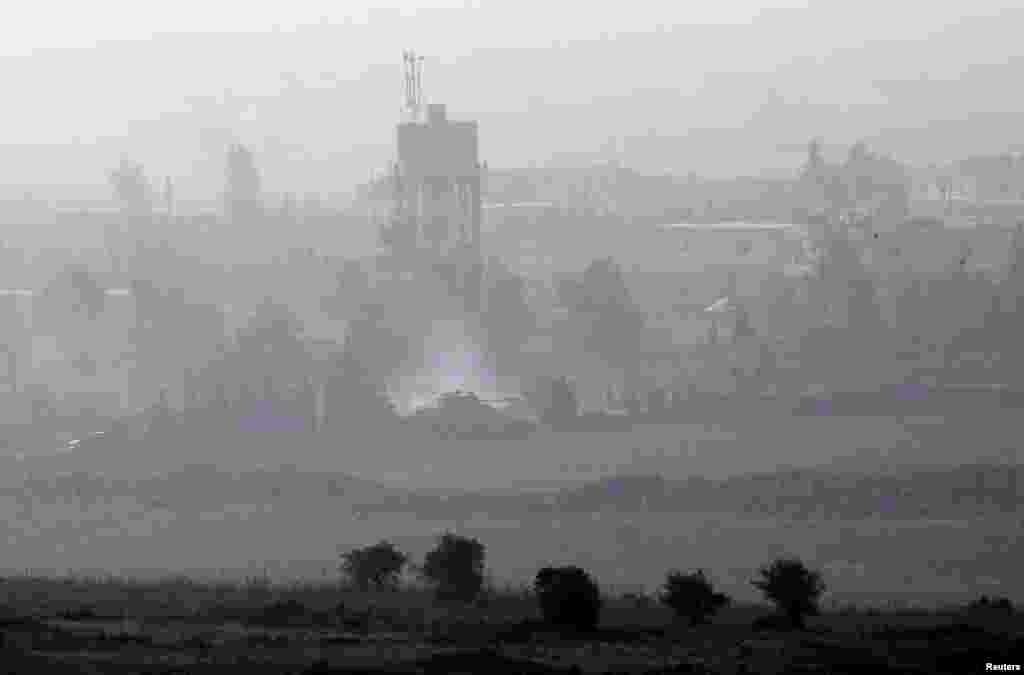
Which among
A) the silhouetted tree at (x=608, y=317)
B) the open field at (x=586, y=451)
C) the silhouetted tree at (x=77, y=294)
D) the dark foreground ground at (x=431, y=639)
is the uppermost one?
the silhouetted tree at (x=77, y=294)

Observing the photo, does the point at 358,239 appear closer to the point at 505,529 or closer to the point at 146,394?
the point at 146,394

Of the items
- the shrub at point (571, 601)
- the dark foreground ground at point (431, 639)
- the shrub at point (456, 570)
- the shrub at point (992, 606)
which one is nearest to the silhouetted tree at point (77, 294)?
the dark foreground ground at point (431, 639)

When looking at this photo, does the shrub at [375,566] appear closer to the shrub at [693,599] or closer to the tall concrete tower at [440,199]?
the shrub at [693,599]

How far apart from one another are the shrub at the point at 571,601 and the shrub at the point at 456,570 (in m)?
2.86

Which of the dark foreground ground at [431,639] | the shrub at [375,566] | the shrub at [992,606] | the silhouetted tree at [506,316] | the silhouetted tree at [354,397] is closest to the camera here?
the dark foreground ground at [431,639]

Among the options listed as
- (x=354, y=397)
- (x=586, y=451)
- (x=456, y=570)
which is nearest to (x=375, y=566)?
(x=456, y=570)

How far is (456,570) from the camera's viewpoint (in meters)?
29.5

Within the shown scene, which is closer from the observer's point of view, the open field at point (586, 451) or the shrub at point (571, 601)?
the shrub at point (571, 601)

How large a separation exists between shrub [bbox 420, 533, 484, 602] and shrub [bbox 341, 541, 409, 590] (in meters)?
0.51

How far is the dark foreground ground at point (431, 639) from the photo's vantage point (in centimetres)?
2341

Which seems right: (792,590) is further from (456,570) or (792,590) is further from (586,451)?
(586,451)

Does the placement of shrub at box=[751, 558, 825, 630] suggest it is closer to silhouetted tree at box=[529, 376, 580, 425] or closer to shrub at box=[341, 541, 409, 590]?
shrub at box=[341, 541, 409, 590]

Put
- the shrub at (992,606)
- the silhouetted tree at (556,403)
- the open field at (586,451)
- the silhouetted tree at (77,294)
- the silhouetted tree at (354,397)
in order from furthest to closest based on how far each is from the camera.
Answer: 1. the silhouetted tree at (77,294)
2. the silhouetted tree at (354,397)
3. the silhouetted tree at (556,403)
4. the open field at (586,451)
5. the shrub at (992,606)

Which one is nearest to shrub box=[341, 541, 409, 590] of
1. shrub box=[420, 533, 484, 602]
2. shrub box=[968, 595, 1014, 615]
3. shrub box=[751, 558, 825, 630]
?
shrub box=[420, 533, 484, 602]
